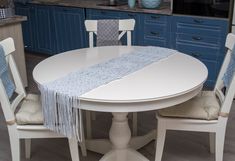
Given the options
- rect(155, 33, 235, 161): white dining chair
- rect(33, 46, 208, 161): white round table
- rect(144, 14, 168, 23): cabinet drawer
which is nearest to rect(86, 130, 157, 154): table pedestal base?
rect(33, 46, 208, 161): white round table

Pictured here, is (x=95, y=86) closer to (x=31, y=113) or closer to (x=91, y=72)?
(x=91, y=72)

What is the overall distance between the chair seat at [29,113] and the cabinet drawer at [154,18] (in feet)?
6.69

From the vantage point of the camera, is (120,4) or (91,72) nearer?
(91,72)

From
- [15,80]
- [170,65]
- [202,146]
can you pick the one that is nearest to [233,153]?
[202,146]

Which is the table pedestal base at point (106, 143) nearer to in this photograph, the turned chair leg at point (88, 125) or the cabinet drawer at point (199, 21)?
the turned chair leg at point (88, 125)

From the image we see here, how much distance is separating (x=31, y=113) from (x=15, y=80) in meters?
0.32

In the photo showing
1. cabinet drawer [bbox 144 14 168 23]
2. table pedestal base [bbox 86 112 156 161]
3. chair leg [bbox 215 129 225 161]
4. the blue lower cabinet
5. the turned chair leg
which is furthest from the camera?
the blue lower cabinet

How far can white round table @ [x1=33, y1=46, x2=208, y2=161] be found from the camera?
1.75 meters

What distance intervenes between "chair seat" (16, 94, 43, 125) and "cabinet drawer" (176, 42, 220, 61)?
80.3 inches

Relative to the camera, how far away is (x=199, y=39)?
3.67 meters

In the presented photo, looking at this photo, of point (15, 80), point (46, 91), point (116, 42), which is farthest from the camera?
point (116, 42)

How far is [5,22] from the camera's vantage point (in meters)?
3.37

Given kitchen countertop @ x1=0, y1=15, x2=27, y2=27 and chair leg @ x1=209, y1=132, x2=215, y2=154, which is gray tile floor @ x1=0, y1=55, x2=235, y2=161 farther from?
kitchen countertop @ x1=0, y1=15, x2=27, y2=27

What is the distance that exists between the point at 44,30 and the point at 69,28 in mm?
500
